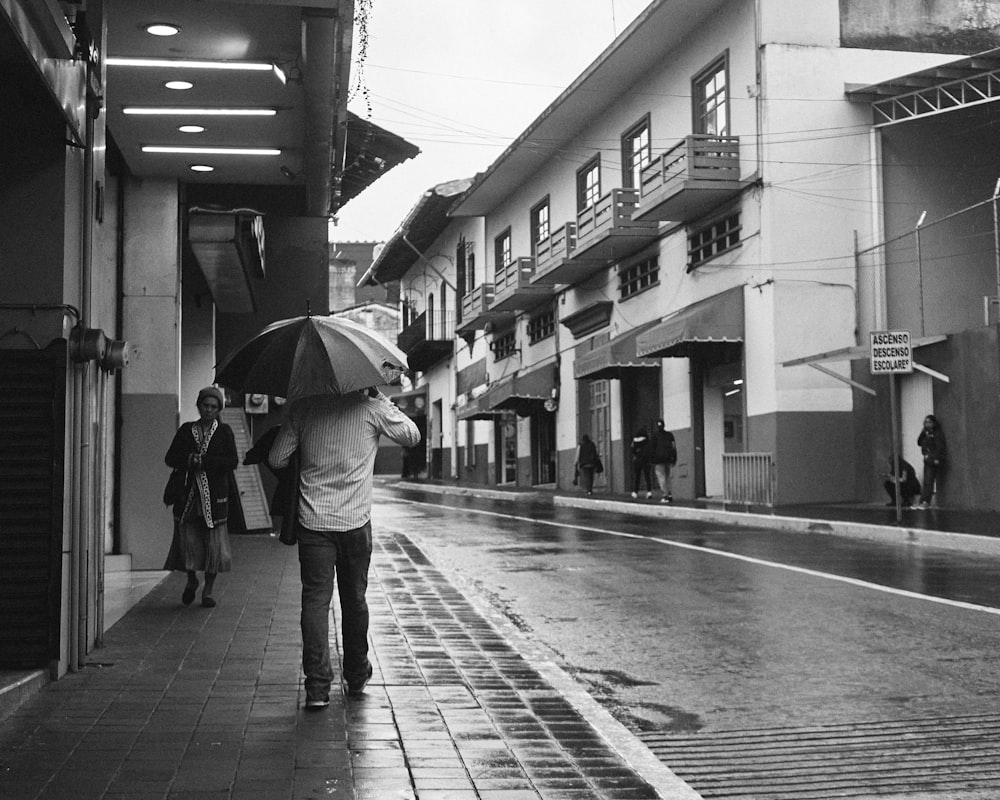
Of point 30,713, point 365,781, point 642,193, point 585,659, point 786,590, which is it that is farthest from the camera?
point 642,193

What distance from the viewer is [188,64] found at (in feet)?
30.8

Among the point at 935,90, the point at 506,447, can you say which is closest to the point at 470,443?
the point at 506,447

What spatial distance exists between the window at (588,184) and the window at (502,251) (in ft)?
24.7

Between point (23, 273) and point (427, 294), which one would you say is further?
point (427, 294)

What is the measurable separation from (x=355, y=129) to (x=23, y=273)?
419 inches

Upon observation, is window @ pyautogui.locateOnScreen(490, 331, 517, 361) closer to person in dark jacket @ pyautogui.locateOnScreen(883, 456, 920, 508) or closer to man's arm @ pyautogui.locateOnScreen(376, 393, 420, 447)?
person in dark jacket @ pyautogui.locateOnScreen(883, 456, 920, 508)

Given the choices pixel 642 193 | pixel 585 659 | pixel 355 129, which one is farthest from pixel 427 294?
pixel 585 659

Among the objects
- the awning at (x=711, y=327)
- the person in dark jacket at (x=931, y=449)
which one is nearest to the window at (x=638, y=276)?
the awning at (x=711, y=327)

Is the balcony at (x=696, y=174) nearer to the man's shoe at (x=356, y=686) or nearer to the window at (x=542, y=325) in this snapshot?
the window at (x=542, y=325)

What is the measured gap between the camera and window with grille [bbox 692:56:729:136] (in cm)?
2478

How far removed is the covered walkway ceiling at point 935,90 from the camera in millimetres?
20797

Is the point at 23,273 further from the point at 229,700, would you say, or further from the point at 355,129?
the point at 355,129

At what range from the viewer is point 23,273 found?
6625 mm

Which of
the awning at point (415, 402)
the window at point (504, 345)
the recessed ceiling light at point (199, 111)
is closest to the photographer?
the recessed ceiling light at point (199, 111)
